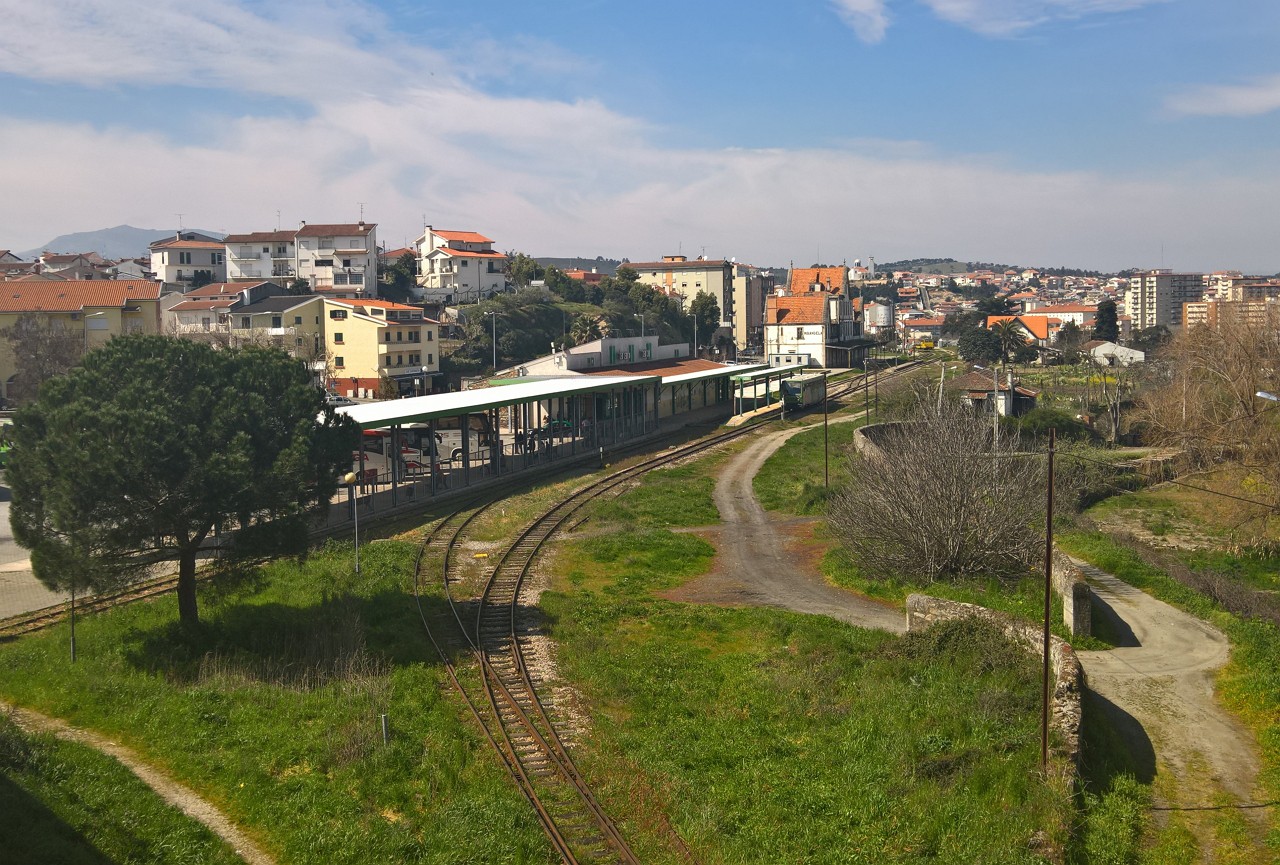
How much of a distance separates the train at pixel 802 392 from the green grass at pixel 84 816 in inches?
2002

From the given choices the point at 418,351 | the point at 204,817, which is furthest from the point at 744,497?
the point at 418,351

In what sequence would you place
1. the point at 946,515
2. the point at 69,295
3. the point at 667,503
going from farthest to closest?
1. the point at 69,295
2. the point at 667,503
3. the point at 946,515

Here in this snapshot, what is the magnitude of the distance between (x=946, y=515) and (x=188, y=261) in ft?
282

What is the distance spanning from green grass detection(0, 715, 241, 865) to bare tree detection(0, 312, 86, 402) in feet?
164

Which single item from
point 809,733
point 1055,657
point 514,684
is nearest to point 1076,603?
point 1055,657

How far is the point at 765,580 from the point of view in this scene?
2572 cm

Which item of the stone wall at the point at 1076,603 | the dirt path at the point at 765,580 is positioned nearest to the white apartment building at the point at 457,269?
the dirt path at the point at 765,580

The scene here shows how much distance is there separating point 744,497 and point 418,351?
129 ft

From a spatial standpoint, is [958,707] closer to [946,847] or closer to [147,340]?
[946,847]

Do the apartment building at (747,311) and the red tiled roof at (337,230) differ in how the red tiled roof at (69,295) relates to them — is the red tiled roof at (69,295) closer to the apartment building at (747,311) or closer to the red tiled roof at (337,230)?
the red tiled roof at (337,230)

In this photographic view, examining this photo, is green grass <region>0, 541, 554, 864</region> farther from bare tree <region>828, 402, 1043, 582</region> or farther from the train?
the train

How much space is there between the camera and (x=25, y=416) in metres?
18.7

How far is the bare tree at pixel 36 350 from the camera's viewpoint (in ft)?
192

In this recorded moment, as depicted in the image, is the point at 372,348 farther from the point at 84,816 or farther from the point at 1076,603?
the point at 84,816
